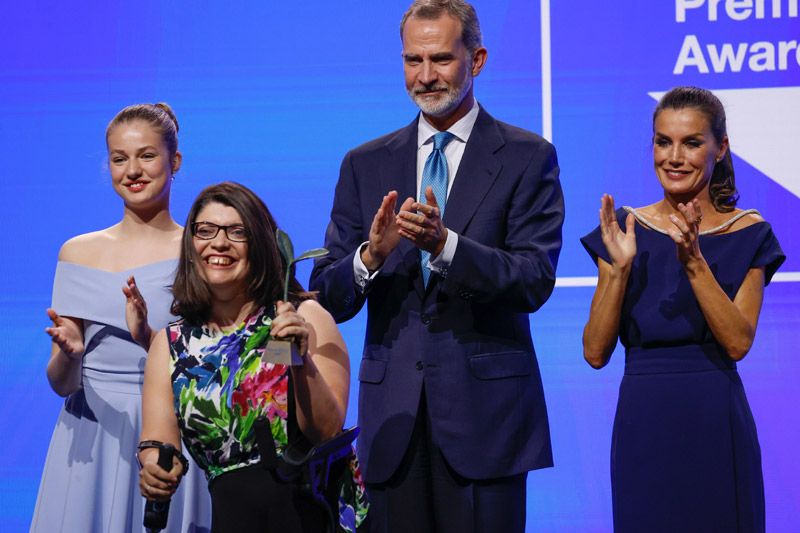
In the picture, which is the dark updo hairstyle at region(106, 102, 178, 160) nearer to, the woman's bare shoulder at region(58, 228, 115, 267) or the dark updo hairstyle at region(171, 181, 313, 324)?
the woman's bare shoulder at region(58, 228, 115, 267)

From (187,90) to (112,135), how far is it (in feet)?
3.81

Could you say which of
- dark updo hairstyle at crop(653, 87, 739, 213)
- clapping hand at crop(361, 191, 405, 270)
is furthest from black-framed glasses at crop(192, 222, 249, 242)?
dark updo hairstyle at crop(653, 87, 739, 213)

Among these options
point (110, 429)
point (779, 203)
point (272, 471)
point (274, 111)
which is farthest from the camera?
point (274, 111)

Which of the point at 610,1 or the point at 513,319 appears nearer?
the point at 513,319

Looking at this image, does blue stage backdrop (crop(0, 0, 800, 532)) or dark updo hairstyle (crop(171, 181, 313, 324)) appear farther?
blue stage backdrop (crop(0, 0, 800, 532))

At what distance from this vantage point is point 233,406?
2.23m

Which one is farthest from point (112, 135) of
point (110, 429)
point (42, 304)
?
point (42, 304)

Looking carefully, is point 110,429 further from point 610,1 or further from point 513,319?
point 610,1

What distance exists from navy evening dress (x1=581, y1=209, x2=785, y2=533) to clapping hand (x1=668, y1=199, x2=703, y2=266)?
136 millimetres

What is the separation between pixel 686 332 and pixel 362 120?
1792 mm

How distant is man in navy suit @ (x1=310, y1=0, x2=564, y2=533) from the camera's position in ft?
8.41

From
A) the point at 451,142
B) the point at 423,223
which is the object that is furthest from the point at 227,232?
the point at 451,142

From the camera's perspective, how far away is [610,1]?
3.96m

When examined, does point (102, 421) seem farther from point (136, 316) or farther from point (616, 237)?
point (616, 237)
